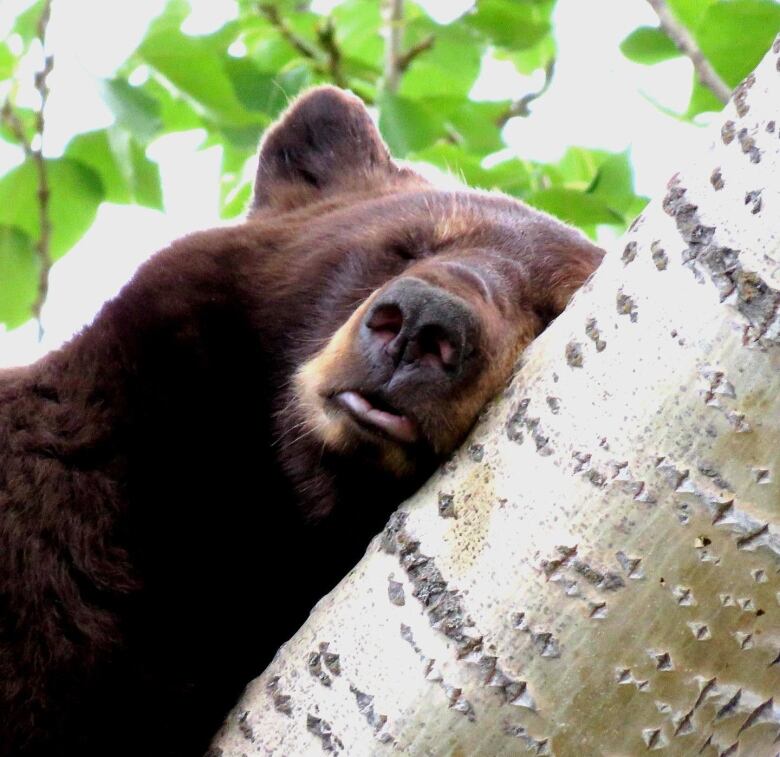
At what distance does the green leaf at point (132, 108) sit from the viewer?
4.50 meters

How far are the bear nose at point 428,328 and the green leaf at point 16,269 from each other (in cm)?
280

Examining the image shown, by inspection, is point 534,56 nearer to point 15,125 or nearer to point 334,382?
point 15,125

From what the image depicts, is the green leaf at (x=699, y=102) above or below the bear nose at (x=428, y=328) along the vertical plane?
below

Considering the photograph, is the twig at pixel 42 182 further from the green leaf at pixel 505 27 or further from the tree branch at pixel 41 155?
the green leaf at pixel 505 27

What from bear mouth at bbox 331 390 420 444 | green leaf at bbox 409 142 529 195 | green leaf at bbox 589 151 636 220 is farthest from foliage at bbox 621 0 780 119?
bear mouth at bbox 331 390 420 444

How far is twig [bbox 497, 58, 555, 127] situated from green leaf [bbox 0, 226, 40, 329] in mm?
2326

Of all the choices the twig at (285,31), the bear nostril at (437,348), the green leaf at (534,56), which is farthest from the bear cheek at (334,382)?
the green leaf at (534,56)

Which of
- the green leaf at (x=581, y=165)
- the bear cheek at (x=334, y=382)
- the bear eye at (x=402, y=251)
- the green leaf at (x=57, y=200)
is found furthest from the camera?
the green leaf at (x=581, y=165)

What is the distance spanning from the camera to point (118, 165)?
16.9ft

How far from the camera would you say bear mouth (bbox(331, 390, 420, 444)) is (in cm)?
254

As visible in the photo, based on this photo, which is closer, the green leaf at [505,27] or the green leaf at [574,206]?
the green leaf at [574,206]

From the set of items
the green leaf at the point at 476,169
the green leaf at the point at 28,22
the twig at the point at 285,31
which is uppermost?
the green leaf at the point at 28,22

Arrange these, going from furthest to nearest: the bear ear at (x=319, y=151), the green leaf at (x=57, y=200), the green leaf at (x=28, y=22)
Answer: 1. the green leaf at (x=57, y=200)
2. the green leaf at (x=28, y=22)
3. the bear ear at (x=319, y=151)

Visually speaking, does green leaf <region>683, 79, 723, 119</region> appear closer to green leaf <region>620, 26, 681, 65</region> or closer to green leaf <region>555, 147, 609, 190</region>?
green leaf <region>620, 26, 681, 65</region>
